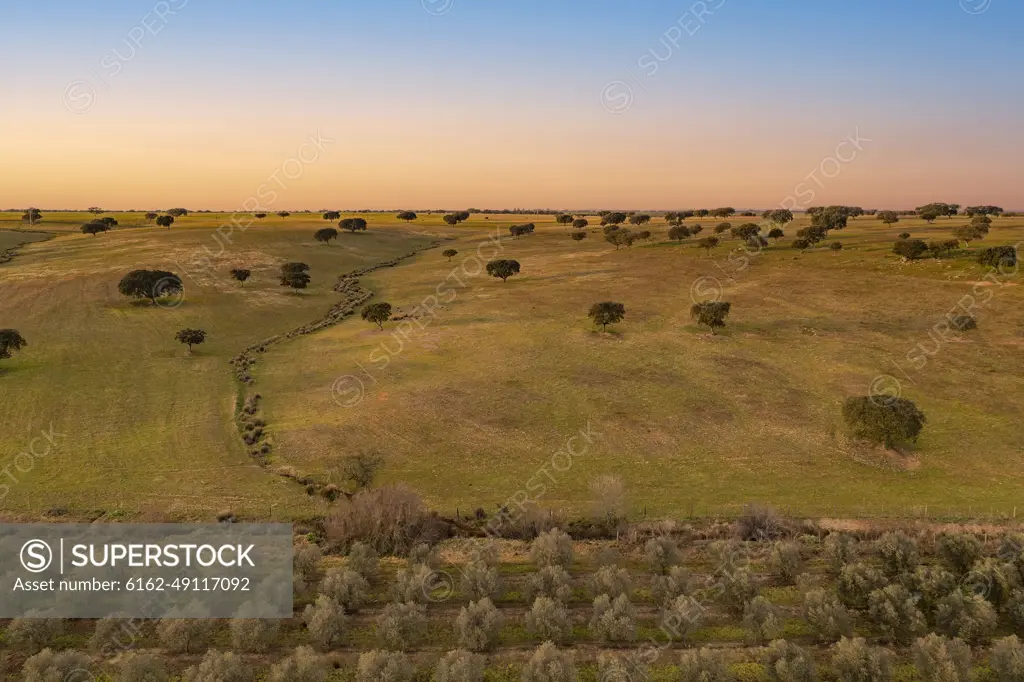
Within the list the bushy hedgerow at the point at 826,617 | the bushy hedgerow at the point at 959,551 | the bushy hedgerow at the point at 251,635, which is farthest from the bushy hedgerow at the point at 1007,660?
the bushy hedgerow at the point at 251,635

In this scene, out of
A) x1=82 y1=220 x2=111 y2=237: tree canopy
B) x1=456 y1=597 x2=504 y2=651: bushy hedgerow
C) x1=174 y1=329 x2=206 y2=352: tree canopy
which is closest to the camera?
x1=456 y1=597 x2=504 y2=651: bushy hedgerow

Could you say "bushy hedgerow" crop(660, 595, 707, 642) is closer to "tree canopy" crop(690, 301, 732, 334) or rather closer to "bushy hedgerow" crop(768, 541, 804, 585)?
"bushy hedgerow" crop(768, 541, 804, 585)

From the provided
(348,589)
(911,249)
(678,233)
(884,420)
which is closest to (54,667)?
(348,589)

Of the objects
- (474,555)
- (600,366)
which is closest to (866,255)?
(600,366)

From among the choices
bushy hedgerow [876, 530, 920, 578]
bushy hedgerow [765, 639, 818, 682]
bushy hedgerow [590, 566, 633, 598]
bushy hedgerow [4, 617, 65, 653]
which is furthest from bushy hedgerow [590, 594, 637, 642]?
bushy hedgerow [4, 617, 65, 653]

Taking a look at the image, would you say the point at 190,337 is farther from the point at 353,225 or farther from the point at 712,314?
the point at 353,225

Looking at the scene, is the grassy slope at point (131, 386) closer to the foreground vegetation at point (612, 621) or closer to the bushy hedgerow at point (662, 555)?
the foreground vegetation at point (612, 621)
